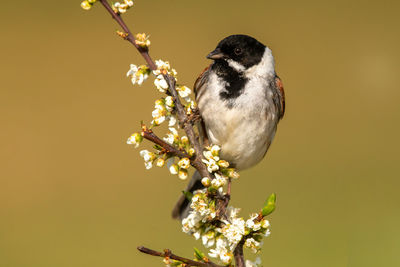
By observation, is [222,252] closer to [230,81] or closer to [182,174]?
[182,174]

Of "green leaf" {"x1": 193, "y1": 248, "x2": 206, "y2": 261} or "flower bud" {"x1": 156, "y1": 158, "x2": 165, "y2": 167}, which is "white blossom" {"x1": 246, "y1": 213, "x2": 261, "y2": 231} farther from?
"flower bud" {"x1": 156, "y1": 158, "x2": 165, "y2": 167}

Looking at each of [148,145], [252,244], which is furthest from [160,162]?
[148,145]

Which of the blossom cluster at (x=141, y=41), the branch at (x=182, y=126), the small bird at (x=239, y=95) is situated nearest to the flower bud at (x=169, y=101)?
the branch at (x=182, y=126)

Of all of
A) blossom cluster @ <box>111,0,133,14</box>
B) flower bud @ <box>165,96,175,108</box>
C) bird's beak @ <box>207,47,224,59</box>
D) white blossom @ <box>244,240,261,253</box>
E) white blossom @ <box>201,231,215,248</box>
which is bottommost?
white blossom @ <box>244,240,261,253</box>

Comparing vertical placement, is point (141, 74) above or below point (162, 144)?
above

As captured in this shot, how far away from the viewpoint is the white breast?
6.59 ft

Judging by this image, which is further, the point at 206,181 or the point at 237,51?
the point at 237,51

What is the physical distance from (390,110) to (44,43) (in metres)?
3.61

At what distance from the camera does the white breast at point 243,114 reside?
6.59 ft

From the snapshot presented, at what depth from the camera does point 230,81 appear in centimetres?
201

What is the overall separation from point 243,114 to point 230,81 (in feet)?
0.41

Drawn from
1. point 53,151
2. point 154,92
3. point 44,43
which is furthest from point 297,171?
point 44,43

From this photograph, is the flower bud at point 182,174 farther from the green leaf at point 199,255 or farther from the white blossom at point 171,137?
the green leaf at point 199,255

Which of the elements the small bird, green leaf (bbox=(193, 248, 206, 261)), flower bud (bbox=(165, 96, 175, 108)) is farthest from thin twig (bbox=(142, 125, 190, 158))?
the small bird
